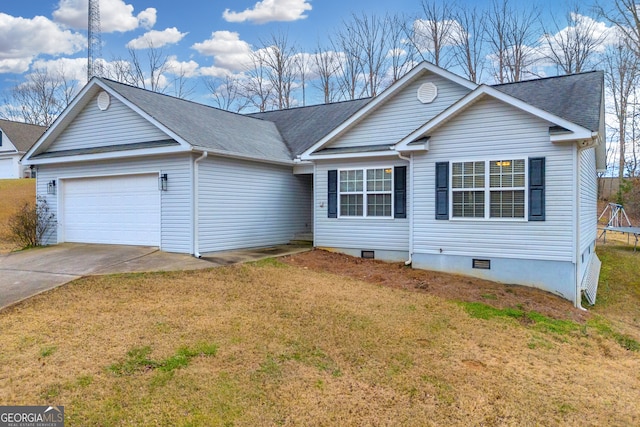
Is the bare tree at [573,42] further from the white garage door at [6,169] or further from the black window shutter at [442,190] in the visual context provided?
the white garage door at [6,169]

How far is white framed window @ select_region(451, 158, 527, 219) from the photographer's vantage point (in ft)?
29.9

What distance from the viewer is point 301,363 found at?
16.8 ft

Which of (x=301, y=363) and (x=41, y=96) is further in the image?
(x=41, y=96)

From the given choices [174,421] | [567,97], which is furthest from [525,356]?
[567,97]

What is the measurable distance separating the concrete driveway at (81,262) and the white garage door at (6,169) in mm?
24082

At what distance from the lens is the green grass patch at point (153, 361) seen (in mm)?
4789

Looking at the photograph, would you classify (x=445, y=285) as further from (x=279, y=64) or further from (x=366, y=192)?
(x=279, y=64)

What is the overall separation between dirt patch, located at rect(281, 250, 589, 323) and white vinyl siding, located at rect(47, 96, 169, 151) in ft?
17.3

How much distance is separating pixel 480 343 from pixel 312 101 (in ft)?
86.0

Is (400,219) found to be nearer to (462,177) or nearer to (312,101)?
(462,177)

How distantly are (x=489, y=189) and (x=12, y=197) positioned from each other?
26136 millimetres

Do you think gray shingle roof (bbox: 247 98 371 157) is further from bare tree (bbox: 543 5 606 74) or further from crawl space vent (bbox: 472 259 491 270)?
bare tree (bbox: 543 5 606 74)

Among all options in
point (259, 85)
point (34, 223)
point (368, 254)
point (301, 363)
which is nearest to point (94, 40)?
point (259, 85)

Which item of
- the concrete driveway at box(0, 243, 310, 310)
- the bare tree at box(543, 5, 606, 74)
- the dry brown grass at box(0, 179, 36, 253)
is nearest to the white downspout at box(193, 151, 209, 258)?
the concrete driveway at box(0, 243, 310, 310)
